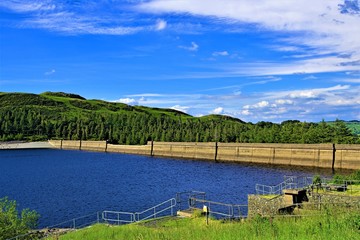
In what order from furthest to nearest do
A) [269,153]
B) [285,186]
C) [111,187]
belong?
[269,153]
[111,187]
[285,186]

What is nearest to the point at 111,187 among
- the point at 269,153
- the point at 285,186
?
the point at 285,186

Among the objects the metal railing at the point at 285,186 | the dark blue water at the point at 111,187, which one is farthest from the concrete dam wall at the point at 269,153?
the metal railing at the point at 285,186

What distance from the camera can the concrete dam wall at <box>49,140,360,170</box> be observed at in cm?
8844

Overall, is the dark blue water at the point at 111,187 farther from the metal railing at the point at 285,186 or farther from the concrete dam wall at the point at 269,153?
the concrete dam wall at the point at 269,153

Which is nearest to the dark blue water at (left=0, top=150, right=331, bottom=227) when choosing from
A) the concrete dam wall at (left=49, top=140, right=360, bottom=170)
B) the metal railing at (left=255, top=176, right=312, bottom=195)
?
the metal railing at (left=255, top=176, right=312, bottom=195)

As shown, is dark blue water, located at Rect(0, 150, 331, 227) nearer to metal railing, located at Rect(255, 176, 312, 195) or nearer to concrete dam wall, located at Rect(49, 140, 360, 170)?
metal railing, located at Rect(255, 176, 312, 195)

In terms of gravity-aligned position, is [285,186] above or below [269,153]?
below

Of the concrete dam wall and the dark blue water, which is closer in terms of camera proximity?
the dark blue water


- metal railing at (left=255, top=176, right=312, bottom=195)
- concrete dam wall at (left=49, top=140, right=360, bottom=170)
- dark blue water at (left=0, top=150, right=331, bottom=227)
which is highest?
concrete dam wall at (left=49, top=140, right=360, bottom=170)

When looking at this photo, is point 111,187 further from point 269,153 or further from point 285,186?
point 269,153

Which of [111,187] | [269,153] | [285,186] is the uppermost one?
[269,153]

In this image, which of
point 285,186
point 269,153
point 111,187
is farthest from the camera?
point 269,153

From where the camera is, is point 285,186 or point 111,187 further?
point 111,187

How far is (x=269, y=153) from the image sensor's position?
10612cm
